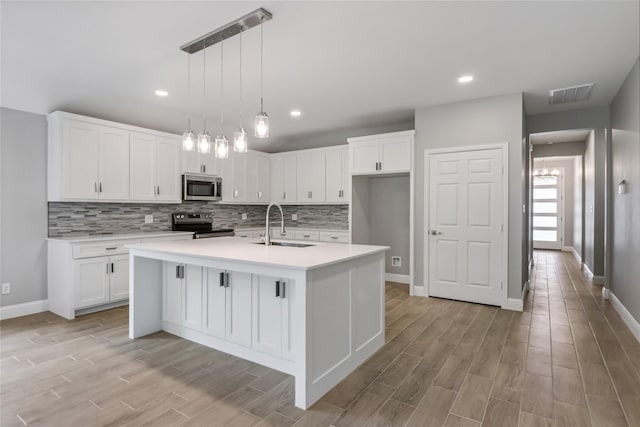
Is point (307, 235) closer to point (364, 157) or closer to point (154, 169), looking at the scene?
point (364, 157)

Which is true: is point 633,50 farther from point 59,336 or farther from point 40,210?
point 40,210

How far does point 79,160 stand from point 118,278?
1.47 meters

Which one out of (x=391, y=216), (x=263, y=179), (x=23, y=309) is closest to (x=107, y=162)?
(x=23, y=309)

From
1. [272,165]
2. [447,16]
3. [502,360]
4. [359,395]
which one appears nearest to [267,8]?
[447,16]

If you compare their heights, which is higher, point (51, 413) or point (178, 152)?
point (178, 152)

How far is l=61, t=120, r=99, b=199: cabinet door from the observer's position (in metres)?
3.80

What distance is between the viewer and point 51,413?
1965mm

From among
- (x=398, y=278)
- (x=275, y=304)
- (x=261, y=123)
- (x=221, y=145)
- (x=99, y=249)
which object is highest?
(x=261, y=123)

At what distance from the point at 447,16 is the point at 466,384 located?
2604mm

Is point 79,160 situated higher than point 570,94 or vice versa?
point 570,94

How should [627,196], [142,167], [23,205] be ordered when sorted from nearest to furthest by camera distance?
[627,196] → [23,205] → [142,167]

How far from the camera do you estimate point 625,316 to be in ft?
11.6

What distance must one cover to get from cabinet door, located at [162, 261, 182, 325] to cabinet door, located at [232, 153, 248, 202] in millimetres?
2675

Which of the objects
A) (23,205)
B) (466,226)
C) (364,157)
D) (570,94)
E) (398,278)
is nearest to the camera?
(23,205)
